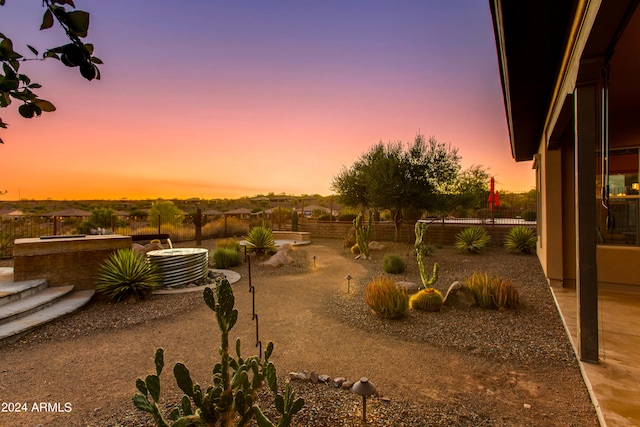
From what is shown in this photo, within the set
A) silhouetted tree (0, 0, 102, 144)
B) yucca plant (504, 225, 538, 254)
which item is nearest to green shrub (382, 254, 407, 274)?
yucca plant (504, 225, 538, 254)

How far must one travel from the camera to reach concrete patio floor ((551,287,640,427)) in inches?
104

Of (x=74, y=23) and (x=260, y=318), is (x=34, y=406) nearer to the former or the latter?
(x=260, y=318)

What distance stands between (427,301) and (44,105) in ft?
19.0

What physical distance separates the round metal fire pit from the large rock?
18.9 ft

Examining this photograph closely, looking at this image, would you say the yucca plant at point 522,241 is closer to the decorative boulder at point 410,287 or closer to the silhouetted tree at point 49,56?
the decorative boulder at point 410,287

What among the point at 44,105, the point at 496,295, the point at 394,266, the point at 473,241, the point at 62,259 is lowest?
the point at 394,266

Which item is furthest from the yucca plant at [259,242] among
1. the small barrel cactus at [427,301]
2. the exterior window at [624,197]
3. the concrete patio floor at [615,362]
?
the exterior window at [624,197]

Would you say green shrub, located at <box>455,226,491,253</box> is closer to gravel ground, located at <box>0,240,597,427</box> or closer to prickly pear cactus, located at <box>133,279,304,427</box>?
gravel ground, located at <box>0,240,597,427</box>

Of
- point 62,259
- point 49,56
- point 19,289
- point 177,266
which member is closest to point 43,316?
point 19,289

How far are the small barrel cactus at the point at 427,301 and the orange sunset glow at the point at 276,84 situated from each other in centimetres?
407

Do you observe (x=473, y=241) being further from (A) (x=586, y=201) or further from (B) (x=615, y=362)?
(A) (x=586, y=201)

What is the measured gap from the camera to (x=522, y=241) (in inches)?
478

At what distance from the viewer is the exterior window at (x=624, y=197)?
5.96 metres

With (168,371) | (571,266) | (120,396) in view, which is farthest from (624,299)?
(120,396)
